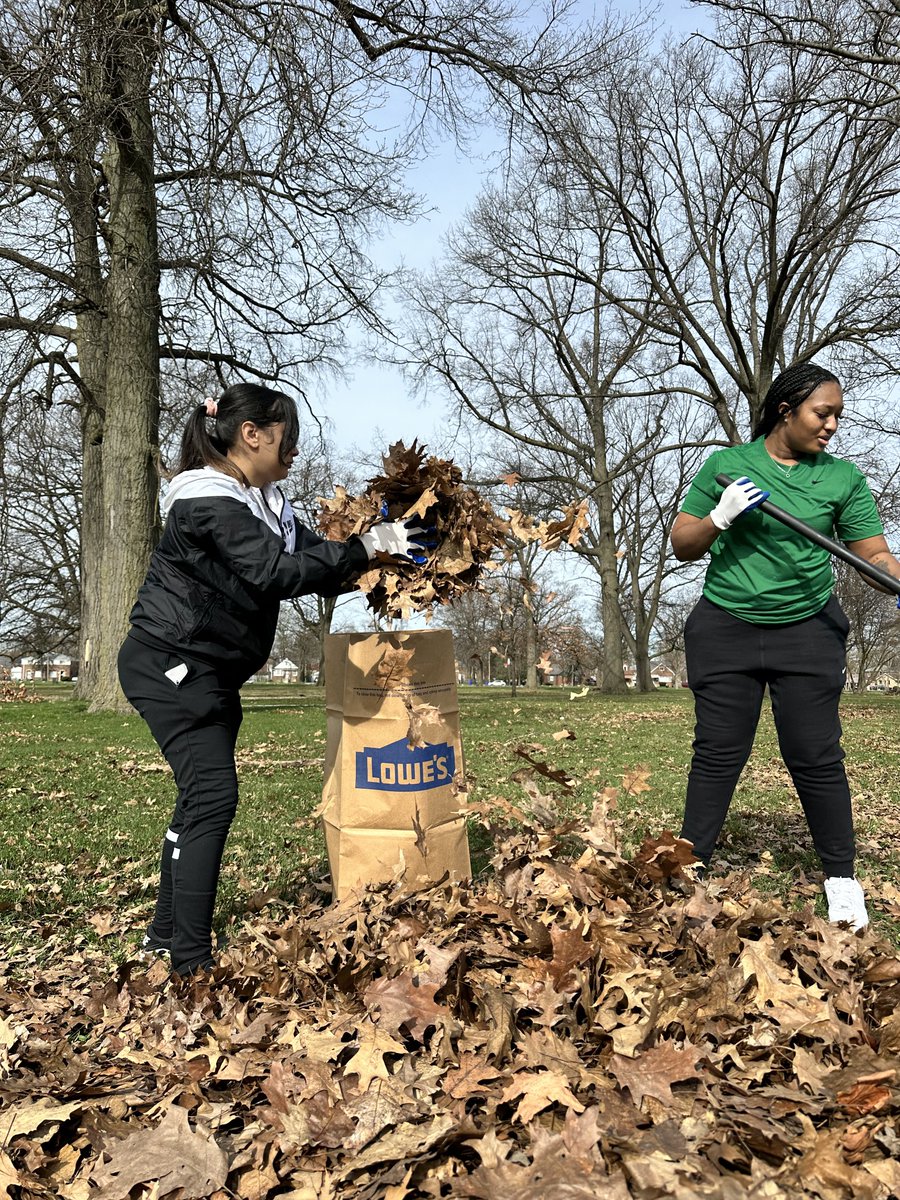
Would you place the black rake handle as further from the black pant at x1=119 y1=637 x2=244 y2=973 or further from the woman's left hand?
the black pant at x1=119 y1=637 x2=244 y2=973

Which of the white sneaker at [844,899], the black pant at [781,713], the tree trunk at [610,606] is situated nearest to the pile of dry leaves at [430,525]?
the black pant at [781,713]

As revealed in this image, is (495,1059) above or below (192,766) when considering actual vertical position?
below

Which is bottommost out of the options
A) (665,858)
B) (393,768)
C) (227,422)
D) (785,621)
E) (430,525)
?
(665,858)

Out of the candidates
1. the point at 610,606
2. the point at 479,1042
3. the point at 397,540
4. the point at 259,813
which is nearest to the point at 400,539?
the point at 397,540

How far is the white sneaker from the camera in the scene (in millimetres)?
2921

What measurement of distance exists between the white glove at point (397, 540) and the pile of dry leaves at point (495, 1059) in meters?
1.19

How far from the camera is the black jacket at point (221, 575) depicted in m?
2.53

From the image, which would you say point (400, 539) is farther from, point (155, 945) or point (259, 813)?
point (259, 813)

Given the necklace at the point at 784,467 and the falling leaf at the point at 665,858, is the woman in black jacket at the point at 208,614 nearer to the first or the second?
the falling leaf at the point at 665,858

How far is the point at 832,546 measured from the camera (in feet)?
9.51

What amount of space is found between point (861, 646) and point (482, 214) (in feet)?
111

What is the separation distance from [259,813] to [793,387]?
396 centimetres

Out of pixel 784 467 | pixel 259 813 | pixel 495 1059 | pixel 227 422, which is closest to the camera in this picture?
pixel 495 1059

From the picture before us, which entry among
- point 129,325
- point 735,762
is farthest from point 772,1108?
point 129,325
